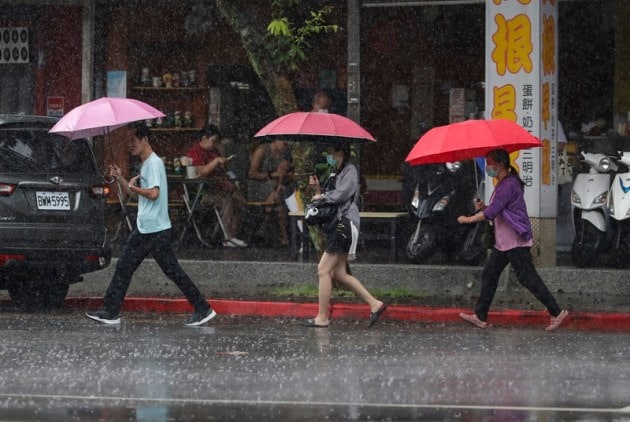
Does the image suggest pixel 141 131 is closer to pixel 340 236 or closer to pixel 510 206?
pixel 340 236

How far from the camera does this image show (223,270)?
17.1m

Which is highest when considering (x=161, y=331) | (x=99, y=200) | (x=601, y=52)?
(x=601, y=52)

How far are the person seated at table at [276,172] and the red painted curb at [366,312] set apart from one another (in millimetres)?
4703

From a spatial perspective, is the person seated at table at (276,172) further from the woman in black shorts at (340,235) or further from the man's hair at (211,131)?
the woman in black shorts at (340,235)

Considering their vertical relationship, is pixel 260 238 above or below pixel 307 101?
below

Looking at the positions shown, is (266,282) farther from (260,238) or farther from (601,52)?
(601,52)

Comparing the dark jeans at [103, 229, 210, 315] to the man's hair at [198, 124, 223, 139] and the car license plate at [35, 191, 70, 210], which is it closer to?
the car license plate at [35, 191, 70, 210]

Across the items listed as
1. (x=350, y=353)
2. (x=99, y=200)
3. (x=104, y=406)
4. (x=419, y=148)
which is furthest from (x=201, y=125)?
(x=104, y=406)

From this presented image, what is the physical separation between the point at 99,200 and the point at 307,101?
264 inches

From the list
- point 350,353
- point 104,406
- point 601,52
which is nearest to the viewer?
point 104,406

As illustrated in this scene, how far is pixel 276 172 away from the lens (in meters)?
20.5

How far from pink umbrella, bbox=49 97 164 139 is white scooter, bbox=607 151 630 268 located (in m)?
5.35

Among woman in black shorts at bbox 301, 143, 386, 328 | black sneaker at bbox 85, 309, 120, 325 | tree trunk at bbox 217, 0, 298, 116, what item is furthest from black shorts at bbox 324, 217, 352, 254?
tree trunk at bbox 217, 0, 298, 116

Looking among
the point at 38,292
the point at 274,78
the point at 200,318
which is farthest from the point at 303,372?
the point at 274,78
